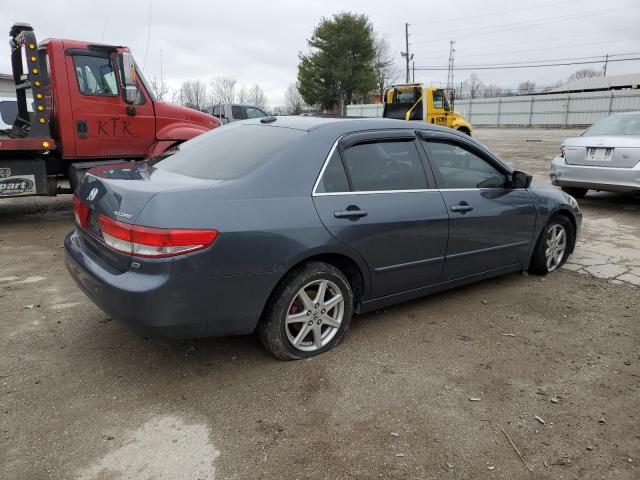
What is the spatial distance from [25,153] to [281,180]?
17.8 feet

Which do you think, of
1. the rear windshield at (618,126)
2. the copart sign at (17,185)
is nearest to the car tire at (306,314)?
the copart sign at (17,185)

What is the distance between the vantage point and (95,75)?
7168 mm

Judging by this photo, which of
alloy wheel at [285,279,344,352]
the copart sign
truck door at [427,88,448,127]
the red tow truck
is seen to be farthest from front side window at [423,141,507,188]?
truck door at [427,88,448,127]

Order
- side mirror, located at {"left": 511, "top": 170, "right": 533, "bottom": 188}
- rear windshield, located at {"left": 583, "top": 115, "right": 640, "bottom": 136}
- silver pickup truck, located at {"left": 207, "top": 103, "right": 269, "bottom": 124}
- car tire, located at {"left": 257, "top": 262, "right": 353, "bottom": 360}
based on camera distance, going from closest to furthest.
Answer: car tire, located at {"left": 257, "top": 262, "right": 353, "bottom": 360}
side mirror, located at {"left": 511, "top": 170, "right": 533, "bottom": 188}
rear windshield, located at {"left": 583, "top": 115, "right": 640, "bottom": 136}
silver pickup truck, located at {"left": 207, "top": 103, "right": 269, "bottom": 124}

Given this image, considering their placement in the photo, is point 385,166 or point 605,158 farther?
point 605,158

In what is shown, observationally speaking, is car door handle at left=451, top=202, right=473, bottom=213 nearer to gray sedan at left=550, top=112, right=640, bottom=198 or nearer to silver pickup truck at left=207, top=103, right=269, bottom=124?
gray sedan at left=550, top=112, right=640, bottom=198

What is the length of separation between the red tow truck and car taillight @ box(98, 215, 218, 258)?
4983mm

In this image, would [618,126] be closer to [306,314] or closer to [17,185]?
[306,314]

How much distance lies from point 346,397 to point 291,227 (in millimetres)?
1024

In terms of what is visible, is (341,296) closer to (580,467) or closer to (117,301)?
(117,301)

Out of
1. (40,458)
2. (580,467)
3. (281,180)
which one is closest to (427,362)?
(580,467)

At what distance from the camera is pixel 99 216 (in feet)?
9.85

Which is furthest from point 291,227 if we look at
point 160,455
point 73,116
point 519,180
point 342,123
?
point 73,116

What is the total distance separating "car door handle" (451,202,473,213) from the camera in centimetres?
388
